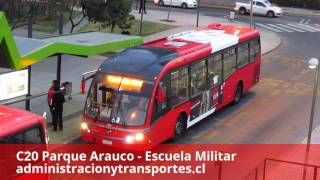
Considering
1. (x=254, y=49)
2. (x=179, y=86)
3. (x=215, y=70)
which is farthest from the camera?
(x=254, y=49)

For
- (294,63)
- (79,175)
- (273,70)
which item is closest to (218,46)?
(79,175)

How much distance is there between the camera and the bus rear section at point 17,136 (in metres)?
10.9

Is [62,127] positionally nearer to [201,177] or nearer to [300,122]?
[201,177]

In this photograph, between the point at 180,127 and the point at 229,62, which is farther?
the point at 229,62

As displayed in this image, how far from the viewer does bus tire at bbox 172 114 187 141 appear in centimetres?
1870

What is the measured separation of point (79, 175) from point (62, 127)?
379cm

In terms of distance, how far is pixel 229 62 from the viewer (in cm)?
2256

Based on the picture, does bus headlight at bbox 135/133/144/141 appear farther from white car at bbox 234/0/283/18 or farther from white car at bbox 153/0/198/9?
white car at bbox 153/0/198/9

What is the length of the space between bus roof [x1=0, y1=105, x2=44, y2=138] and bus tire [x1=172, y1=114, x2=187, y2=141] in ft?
24.4

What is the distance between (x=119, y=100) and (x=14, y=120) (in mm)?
5973

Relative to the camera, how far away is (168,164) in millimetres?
17234

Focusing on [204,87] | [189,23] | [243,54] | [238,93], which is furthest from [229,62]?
[189,23]

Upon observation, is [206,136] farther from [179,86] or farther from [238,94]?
[238,94]

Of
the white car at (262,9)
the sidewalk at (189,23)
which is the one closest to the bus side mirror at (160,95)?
the sidewalk at (189,23)
